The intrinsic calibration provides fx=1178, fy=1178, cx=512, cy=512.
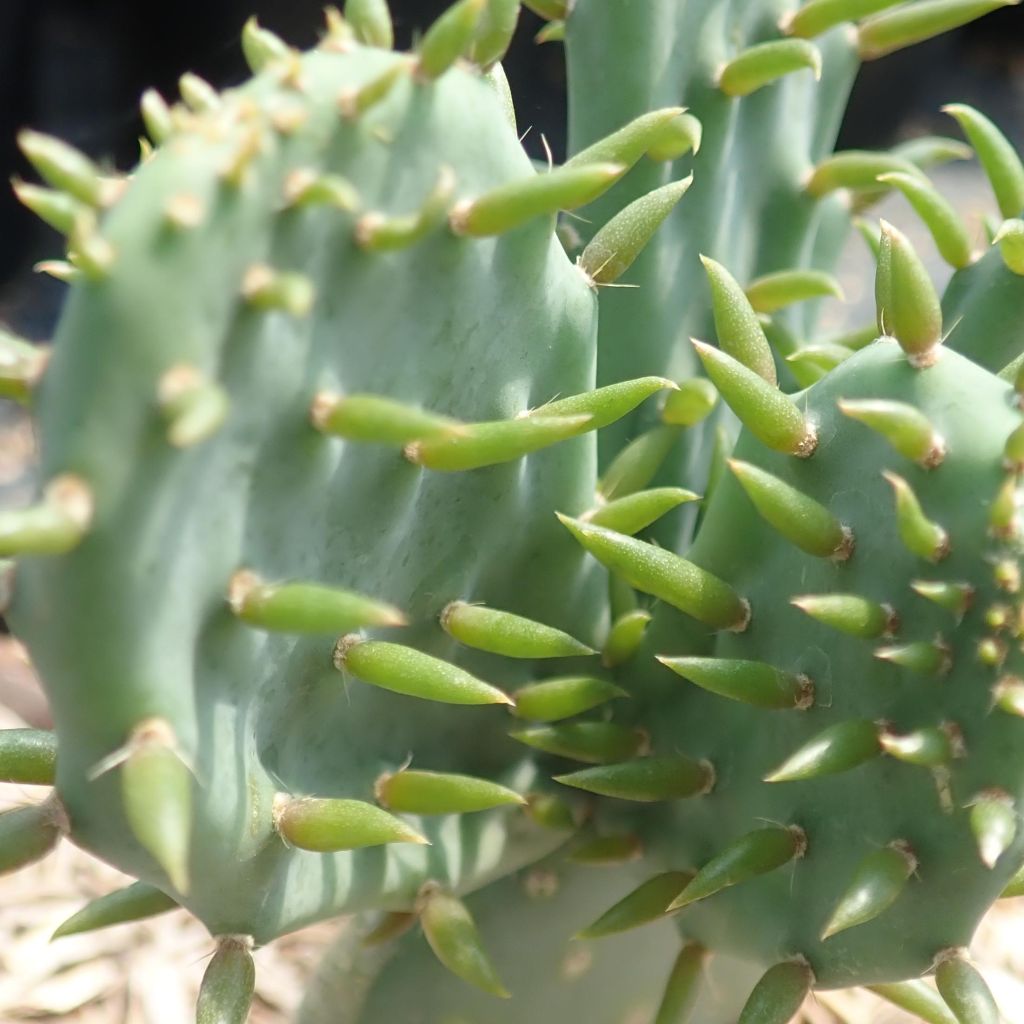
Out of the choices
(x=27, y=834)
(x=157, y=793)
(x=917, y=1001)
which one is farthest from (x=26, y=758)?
(x=917, y=1001)

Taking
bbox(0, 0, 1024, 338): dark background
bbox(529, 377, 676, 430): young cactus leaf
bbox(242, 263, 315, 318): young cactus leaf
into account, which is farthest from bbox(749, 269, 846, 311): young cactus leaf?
bbox(0, 0, 1024, 338): dark background

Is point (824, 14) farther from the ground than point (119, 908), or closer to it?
farther from the ground

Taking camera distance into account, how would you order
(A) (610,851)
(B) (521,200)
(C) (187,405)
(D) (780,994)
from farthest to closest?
(A) (610,851)
(D) (780,994)
(B) (521,200)
(C) (187,405)

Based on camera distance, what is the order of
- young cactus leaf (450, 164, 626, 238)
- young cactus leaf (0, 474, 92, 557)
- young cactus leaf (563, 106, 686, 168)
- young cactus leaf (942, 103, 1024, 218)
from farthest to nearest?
young cactus leaf (942, 103, 1024, 218), young cactus leaf (563, 106, 686, 168), young cactus leaf (450, 164, 626, 238), young cactus leaf (0, 474, 92, 557)

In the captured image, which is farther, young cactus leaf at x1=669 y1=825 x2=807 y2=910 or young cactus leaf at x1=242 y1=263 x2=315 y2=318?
young cactus leaf at x1=669 y1=825 x2=807 y2=910

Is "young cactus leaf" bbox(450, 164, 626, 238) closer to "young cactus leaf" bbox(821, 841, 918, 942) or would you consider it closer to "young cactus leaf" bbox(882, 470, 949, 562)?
"young cactus leaf" bbox(882, 470, 949, 562)

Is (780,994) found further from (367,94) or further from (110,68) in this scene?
(110,68)

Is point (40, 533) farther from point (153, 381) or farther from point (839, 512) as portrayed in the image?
point (839, 512)
